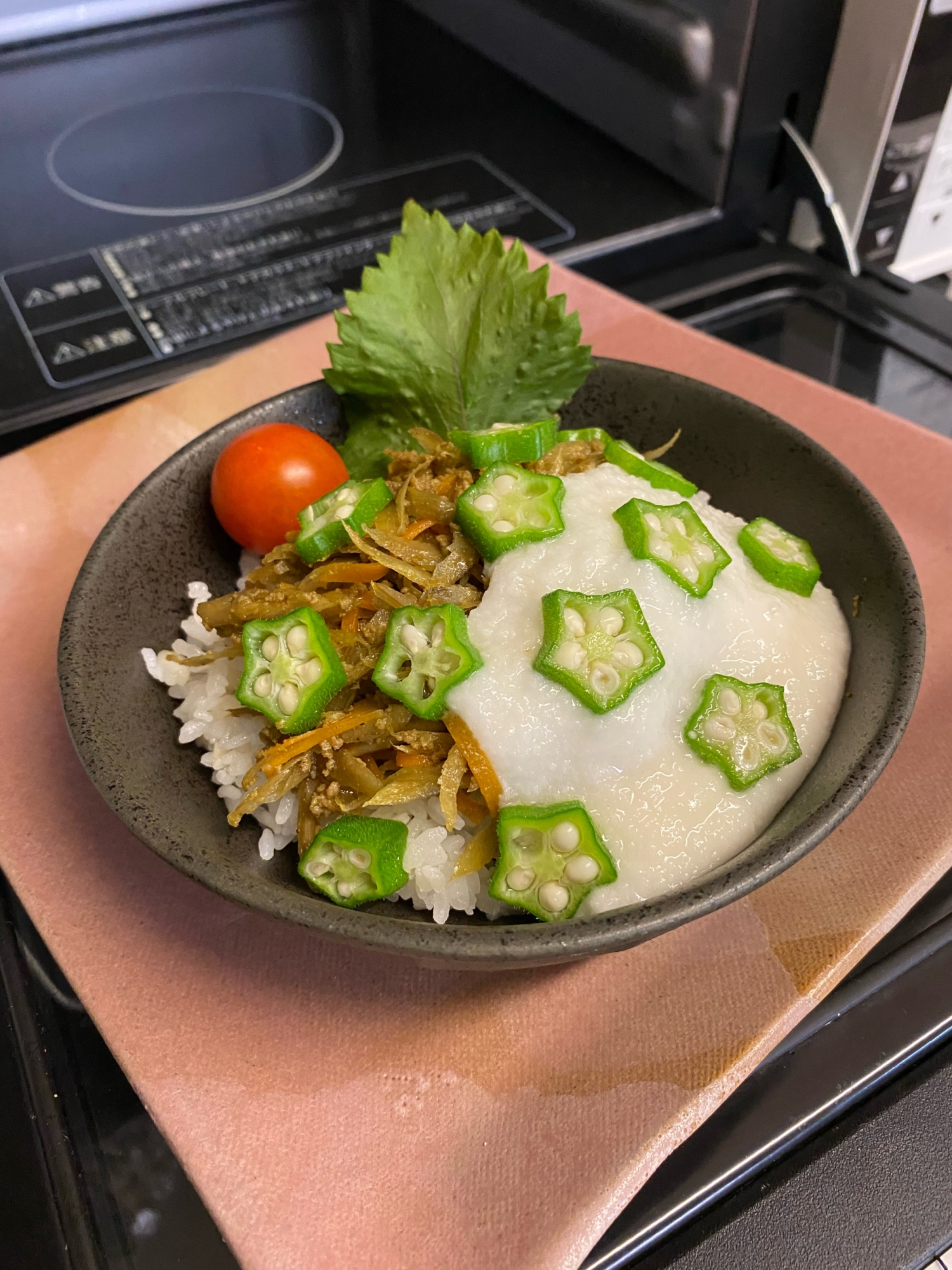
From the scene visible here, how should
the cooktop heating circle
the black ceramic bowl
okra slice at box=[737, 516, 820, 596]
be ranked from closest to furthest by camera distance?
1. the black ceramic bowl
2. okra slice at box=[737, 516, 820, 596]
3. the cooktop heating circle

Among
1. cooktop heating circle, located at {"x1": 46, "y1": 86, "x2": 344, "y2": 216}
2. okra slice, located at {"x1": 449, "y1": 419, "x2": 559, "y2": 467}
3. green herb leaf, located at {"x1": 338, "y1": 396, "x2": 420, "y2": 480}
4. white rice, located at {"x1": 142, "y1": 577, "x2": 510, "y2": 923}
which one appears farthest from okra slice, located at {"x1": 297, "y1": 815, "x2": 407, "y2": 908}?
cooktop heating circle, located at {"x1": 46, "y1": 86, "x2": 344, "y2": 216}

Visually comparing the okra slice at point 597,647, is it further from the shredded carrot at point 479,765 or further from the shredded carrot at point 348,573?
the shredded carrot at point 348,573

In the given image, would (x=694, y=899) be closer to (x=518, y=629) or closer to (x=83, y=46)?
(x=518, y=629)

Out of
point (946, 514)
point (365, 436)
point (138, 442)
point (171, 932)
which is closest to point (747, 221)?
point (946, 514)

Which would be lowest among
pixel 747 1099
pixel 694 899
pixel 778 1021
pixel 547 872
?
pixel 747 1099

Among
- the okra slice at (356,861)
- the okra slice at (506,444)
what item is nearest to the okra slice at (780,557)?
the okra slice at (506,444)

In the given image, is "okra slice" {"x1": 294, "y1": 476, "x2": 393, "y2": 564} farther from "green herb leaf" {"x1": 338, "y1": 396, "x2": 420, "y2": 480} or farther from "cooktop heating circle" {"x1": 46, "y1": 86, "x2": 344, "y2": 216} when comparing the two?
"cooktop heating circle" {"x1": 46, "y1": 86, "x2": 344, "y2": 216}
